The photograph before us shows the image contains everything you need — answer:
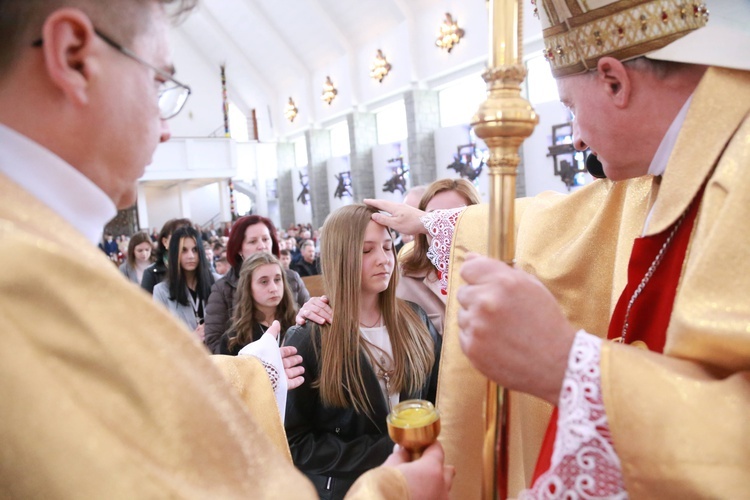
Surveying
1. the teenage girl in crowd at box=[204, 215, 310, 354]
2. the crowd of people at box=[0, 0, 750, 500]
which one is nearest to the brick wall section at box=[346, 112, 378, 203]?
the teenage girl in crowd at box=[204, 215, 310, 354]

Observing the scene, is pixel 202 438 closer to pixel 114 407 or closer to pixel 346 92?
pixel 114 407

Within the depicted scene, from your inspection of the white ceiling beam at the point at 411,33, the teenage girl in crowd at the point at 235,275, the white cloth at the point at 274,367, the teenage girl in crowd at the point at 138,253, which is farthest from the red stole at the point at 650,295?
the white ceiling beam at the point at 411,33

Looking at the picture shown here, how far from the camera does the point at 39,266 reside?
0.69 m

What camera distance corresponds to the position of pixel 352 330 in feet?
7.59

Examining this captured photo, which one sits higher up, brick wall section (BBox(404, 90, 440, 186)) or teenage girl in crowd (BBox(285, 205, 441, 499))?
brick wall section (BBox(404, 90, 440, 186))

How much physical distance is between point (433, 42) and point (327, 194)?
23.6 feet

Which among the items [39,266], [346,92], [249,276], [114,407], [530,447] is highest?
[346,92]

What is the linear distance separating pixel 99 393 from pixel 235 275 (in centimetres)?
361

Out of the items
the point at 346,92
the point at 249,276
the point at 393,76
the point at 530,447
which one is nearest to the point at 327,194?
the point at 346,92

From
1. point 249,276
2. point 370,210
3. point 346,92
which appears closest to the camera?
point 370,210

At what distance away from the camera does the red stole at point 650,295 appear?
1.16 m

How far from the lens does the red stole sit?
3.79 feet

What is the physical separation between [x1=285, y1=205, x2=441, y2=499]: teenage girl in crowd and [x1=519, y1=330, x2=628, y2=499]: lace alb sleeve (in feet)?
4.29

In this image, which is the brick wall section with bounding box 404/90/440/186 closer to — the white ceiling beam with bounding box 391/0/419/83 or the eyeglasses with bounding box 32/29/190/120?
the white ceiling beam with bounding box 391/0/419/83
